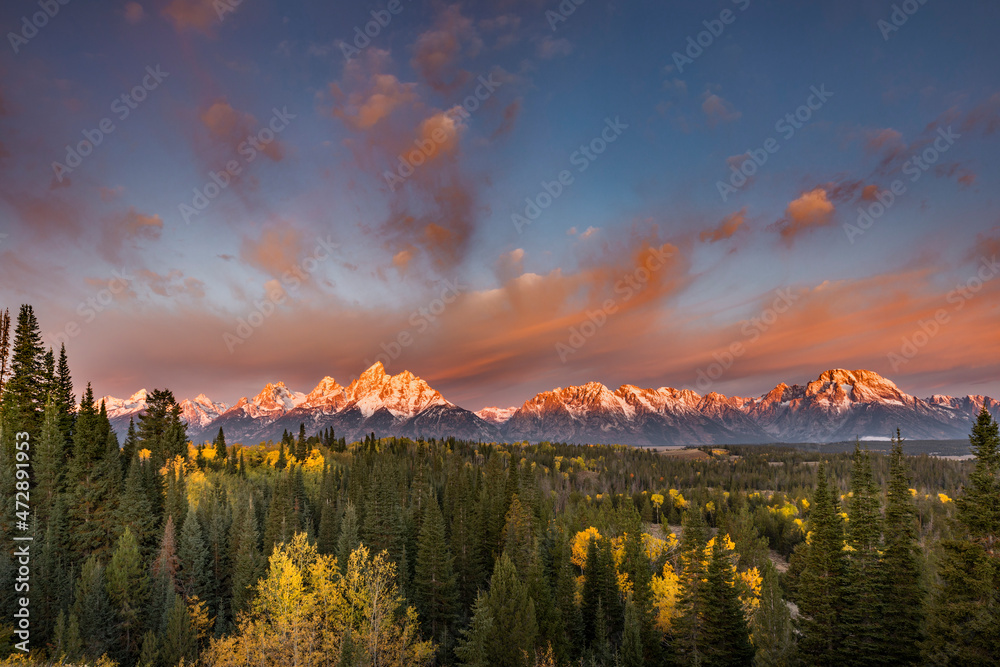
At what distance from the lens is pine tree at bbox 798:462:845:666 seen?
4094 centimetres

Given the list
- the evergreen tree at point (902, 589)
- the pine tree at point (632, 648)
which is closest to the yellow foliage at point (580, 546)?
the pine tree at point (632, 648)

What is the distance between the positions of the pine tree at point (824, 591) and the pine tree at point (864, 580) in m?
0.72

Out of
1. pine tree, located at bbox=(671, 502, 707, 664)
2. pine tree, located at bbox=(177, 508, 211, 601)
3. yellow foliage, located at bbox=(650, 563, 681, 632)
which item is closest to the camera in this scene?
pine tree, located at bbox=(671, 502, 707, 664)

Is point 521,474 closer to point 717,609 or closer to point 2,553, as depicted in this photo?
point 717,609

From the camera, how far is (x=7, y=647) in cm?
4353

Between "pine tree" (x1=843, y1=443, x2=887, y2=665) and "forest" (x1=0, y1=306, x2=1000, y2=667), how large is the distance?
186 mm

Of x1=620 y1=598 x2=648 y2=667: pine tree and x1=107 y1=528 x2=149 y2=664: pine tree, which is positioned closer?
x1=620 y1=598 x2=648 y2=667: pine tree

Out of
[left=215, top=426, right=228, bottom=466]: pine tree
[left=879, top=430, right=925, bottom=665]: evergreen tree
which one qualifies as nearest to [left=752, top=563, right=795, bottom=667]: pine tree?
[left=879, top=430, right=925, bottom=665]: evergreen tree

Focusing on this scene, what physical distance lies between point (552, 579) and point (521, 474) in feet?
58.8

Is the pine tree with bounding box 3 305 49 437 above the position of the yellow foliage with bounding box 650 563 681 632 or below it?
above

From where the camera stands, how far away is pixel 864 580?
40.9 metres

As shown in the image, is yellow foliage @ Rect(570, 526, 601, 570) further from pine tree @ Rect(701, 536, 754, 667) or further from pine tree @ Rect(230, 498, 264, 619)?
pine tree @ Rect(230, 498, 264, 619)

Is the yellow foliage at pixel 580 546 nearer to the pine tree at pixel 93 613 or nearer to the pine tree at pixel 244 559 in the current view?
the pine tree at pixel 244 559

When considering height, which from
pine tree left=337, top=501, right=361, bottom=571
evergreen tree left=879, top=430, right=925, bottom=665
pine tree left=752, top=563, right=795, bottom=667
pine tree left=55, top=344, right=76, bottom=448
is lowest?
pine tree left=752, top=563, right=795, bottom=667
